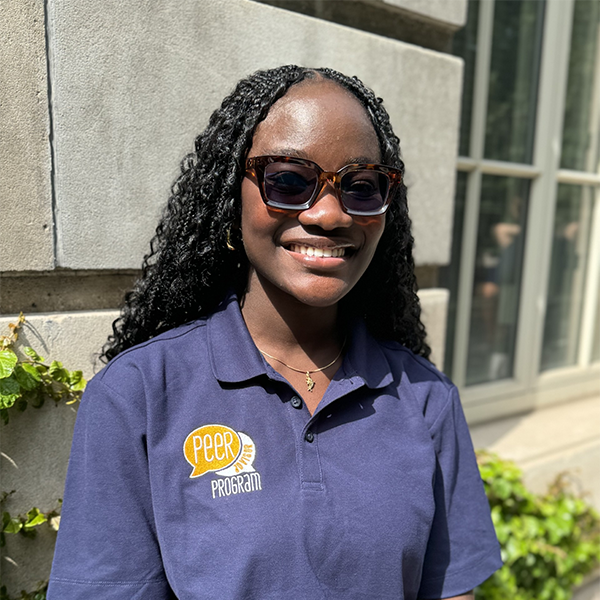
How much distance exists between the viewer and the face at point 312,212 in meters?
1.38

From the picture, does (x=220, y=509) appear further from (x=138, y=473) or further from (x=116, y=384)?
(x=116, y=384)

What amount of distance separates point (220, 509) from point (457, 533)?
0.68 m

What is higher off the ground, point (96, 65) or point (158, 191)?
point (96, 65)

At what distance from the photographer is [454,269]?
11.3 feet

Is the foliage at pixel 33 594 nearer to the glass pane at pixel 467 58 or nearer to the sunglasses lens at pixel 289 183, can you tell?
the sunglasses lens at pixel 289 183

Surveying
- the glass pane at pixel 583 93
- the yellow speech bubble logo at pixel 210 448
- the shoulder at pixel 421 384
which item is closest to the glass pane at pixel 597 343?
the glass pane at pixel 583 93

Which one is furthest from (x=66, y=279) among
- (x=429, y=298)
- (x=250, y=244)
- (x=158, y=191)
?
(x=429, y=298)

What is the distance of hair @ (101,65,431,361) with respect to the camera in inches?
58.7

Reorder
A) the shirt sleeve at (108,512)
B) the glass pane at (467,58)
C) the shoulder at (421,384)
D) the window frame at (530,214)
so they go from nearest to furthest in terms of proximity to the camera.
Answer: the shirt sleeve at (108,512) < the shoulder at (421,384) < the glass pane at (467,58) < the window frame at (530,214)

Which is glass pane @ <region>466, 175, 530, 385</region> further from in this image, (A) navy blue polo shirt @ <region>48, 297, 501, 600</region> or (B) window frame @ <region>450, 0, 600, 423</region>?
(A) navy blue polo shirt @ <region>48, 297, 501, 600</region>

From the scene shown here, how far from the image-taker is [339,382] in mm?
1507

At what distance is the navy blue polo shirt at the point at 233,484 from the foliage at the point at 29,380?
43cm

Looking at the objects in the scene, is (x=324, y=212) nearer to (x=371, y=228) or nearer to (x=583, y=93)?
(x=371, y=228)

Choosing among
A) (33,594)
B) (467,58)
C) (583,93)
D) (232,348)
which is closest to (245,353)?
(232,348)
